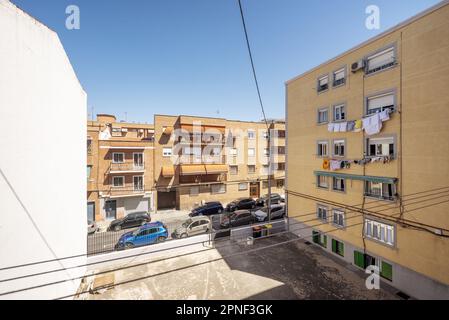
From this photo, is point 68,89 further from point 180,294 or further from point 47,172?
point 180,294

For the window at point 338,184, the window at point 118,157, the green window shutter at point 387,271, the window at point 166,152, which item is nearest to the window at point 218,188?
the window at point 166,152

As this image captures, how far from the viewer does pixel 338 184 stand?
12.7 m

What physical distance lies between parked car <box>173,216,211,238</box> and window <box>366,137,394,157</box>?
11.7 metres

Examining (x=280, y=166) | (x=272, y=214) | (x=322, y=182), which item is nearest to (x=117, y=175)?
(x=272, y=214)

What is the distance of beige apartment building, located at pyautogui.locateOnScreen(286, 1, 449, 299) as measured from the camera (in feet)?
27.1

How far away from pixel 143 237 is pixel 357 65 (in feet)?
55.1

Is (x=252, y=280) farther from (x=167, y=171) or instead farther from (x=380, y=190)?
(x=167, y=171)

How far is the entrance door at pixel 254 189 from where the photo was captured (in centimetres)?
2692

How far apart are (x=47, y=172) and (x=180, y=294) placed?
7506mm

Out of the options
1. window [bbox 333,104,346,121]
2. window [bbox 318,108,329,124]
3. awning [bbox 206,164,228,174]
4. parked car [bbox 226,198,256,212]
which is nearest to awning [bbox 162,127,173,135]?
awning [bbox 206,164,228,174]

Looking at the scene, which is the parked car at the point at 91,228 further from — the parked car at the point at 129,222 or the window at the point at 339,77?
the window at the point at 339,77

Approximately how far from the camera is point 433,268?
838cm

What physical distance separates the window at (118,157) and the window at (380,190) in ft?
68.1

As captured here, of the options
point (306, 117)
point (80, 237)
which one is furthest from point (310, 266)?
point (80, 237)
